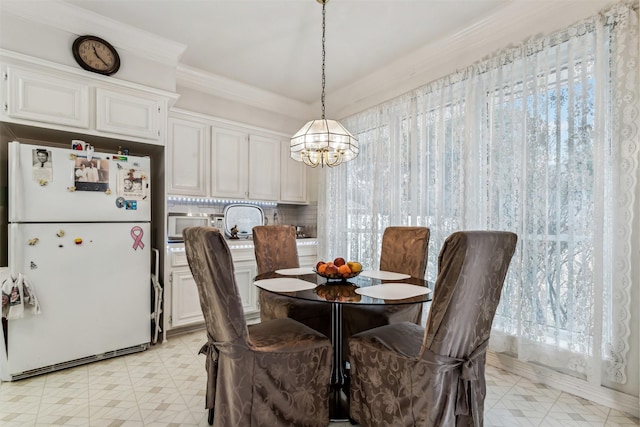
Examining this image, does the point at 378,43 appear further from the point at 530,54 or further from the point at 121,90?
the point at 121,90

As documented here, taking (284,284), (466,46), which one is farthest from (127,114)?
(466,46)

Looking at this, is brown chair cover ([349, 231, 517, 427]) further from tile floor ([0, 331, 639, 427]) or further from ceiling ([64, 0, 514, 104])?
ceiling ([64, 0, 514, 104])

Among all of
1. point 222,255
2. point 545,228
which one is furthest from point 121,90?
point 545,228

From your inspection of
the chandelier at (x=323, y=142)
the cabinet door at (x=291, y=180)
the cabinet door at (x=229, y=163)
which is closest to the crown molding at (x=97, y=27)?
the cabinet door at (x=229, y=163)

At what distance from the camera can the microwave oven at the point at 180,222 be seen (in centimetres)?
339

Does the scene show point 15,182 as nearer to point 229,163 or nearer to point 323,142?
point 229,163

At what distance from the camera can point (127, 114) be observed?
2.68 m

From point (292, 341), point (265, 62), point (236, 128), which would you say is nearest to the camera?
point (292, 341)

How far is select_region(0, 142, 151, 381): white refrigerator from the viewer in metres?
2.20

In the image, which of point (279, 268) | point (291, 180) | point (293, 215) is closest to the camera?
point (279, 268)

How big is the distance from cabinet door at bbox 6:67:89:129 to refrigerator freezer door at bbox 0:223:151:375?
2.59ft

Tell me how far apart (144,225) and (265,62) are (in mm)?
1915

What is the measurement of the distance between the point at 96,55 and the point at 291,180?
93.8 inches

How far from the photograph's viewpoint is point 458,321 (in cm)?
135
